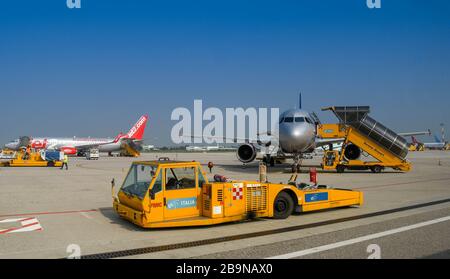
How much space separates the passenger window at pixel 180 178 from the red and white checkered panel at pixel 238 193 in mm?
1062

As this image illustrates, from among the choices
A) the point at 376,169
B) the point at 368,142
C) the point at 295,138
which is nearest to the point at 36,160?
the point at 295,138

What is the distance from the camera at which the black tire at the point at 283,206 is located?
10195 mm

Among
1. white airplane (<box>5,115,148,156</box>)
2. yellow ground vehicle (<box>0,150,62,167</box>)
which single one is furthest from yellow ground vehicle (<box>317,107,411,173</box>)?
white airplane (<box>5,115,148,156</box>)

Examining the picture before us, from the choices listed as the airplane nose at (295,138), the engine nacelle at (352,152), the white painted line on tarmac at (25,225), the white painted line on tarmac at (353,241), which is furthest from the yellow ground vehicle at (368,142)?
the white painted line on tarmac at (25,225)

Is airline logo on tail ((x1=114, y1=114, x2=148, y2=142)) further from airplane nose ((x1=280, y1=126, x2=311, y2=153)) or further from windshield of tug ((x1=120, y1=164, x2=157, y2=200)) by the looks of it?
windshield of tug ((x1=120, y1=164, x2=157, y2=200))

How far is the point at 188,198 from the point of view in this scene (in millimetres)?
9062

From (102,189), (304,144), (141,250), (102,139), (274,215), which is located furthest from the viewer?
(102,139)

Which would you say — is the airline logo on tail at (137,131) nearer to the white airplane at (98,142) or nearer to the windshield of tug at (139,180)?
the white airplane at (98,142)

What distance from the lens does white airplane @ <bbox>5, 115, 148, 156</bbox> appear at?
64.1 meters
